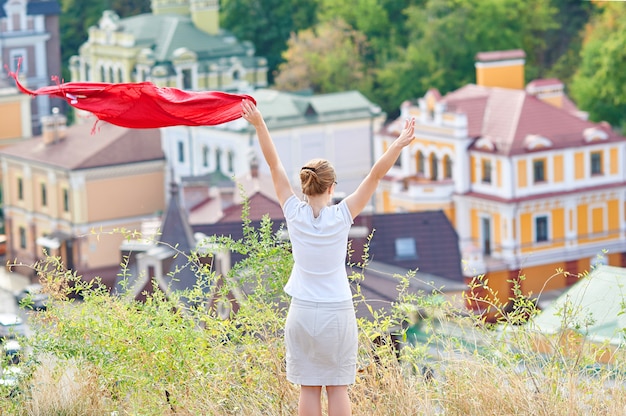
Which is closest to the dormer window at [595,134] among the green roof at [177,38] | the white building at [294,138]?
the white building at [294,138]

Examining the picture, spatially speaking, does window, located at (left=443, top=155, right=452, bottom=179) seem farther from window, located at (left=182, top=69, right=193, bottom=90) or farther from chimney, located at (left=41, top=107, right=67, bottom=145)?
window, located at (left=182, top=69, right=193, bottom=90)

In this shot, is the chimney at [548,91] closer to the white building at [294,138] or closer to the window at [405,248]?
the white building at [294,138]

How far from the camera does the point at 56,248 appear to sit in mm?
46062

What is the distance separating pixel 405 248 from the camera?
37375 millimetres

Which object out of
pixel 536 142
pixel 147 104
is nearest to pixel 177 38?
pixel 536 142

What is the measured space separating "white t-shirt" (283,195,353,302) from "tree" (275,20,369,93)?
54.3 m

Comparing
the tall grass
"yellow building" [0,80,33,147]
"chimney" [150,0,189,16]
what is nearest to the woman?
the tall grass

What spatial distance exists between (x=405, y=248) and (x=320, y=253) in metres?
30.0

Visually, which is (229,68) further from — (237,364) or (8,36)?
(237,364)

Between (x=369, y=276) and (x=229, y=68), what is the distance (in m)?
30.5

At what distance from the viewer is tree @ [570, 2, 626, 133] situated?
179 feet

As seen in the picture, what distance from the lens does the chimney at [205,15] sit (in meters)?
61.7

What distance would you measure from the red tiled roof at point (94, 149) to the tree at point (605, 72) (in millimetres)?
14886

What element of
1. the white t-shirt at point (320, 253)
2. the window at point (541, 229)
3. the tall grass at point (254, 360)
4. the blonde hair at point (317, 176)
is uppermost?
the blonde hair at point (317, 176)
